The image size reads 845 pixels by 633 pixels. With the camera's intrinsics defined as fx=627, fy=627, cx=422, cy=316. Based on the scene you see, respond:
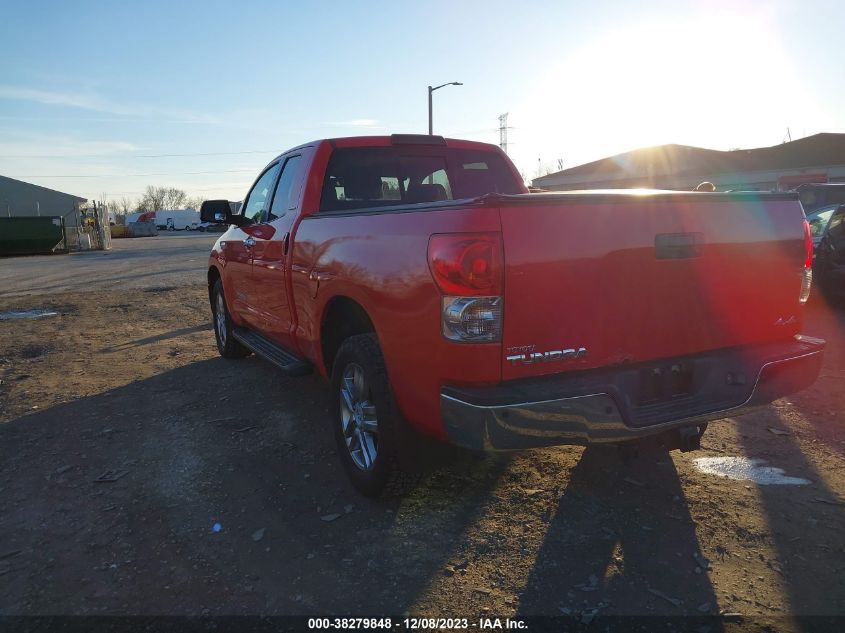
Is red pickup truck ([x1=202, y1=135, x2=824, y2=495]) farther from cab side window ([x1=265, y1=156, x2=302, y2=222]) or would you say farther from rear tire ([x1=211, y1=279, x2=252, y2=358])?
rear tire ([x1=211, y1=279, x2=252, y2=358])

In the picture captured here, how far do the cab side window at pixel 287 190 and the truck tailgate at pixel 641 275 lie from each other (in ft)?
7.85

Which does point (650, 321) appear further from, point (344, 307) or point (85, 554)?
point (85, 554)

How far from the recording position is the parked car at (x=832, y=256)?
855 centimetres

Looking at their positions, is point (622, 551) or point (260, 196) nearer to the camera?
point (622, 551)

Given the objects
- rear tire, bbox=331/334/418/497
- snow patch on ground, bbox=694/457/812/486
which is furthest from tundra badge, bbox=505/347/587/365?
snow patch on ground, bbox=694/457/812/486

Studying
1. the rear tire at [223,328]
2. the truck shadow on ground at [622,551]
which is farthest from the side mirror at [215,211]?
the truck shadow on ground at [622,551]

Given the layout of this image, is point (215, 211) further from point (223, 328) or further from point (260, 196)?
point (223, 328)

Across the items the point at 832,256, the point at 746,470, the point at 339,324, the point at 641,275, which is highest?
the point at 641,275

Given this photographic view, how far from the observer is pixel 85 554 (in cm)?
295

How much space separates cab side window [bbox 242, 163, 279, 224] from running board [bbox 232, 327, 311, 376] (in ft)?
3.35

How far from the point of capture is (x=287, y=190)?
4727 mm

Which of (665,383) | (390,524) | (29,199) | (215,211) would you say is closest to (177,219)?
(29,199)

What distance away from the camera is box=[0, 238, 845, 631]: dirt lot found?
256cm

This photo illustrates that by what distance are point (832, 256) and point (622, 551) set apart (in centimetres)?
785
